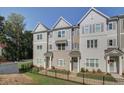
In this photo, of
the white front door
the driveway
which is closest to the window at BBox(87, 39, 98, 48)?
the white front door

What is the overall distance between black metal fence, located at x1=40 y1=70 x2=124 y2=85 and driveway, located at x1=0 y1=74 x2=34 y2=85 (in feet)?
1.93

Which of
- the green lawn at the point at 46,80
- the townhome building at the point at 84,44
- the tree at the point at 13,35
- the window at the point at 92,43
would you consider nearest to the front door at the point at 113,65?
the townhome building at the point at 84,44

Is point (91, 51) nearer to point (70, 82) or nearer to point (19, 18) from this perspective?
point (70, 82)

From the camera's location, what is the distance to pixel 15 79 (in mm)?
9195

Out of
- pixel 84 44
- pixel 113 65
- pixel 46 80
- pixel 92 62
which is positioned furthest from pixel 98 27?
pixel 46 80

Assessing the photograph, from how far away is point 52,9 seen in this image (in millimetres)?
8984

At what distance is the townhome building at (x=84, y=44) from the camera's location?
867 centimetres

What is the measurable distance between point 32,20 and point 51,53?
51.5 inches

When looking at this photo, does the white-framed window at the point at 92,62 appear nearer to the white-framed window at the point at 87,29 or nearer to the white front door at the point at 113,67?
the white front door at the point at 113,67

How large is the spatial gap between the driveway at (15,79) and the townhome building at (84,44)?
2.06 feet

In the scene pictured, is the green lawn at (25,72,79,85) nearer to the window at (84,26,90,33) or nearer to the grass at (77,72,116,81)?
the grass at (77,72,116,81)

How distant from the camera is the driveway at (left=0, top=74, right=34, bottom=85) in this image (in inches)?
358

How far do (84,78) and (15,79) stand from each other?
2.31 m
